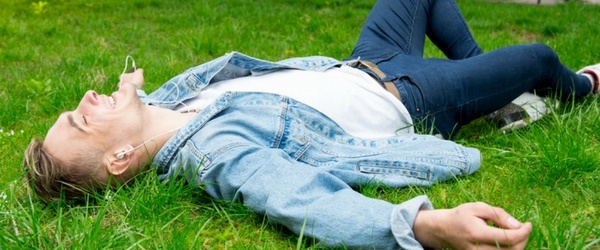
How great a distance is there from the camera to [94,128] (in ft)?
8.02

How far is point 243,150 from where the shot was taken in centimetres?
225

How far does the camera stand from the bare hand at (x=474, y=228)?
172cm

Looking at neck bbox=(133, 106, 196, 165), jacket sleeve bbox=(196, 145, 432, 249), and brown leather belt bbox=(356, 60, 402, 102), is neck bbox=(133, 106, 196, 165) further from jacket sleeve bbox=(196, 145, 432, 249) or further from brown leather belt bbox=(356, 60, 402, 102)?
brown leather belt bbox=(356, 60, 402, 102)

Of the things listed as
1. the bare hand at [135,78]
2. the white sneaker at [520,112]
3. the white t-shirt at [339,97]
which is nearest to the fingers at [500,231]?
the white t-shirt at [339,97]

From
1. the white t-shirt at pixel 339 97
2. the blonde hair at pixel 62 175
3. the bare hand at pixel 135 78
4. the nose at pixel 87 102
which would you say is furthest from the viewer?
the bare hand at pixel 135 78

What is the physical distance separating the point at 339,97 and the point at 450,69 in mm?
584

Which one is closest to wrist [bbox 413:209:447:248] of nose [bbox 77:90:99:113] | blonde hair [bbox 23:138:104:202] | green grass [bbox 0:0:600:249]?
green grass [bbox 0:0:600:249]

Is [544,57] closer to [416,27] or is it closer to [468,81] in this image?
[468,81]

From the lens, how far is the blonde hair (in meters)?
2.40

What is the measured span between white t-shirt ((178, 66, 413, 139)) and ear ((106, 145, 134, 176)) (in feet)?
1.27

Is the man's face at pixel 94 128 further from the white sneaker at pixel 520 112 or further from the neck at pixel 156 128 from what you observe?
the white sneaker at pixel 520 112

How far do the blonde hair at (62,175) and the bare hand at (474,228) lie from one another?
1245 millimetres

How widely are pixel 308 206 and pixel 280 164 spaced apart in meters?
0.21

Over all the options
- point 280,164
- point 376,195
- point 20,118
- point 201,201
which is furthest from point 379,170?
point 20,118
